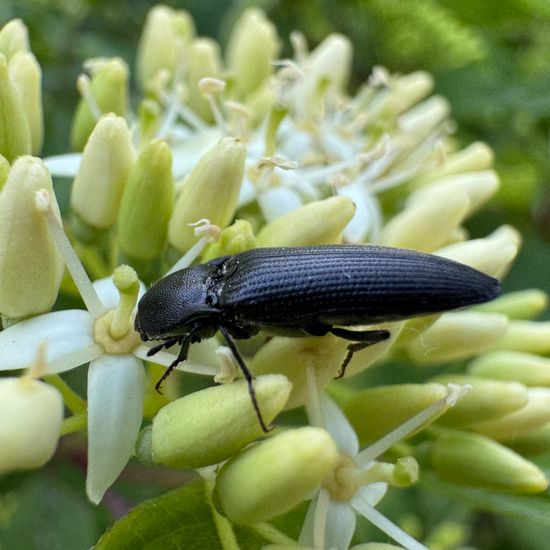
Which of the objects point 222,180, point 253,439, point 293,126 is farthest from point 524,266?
point 253,439

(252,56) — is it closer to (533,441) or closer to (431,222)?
(431,222)

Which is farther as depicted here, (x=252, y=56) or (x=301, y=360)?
(x=252, y=56)

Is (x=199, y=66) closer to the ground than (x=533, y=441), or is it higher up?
higher up

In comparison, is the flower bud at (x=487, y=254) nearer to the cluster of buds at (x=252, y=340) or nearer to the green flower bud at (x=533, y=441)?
the cluster of buds at (x=252, y=340)

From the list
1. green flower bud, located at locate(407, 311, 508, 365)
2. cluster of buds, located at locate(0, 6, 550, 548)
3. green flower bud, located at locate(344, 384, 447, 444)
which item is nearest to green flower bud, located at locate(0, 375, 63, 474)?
cluster of buds, located at locate(0, 6, 550, 548)

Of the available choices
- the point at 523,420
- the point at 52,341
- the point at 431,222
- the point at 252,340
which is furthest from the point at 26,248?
the point at 523,420

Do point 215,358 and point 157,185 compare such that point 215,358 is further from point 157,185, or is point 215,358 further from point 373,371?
point 373,371
